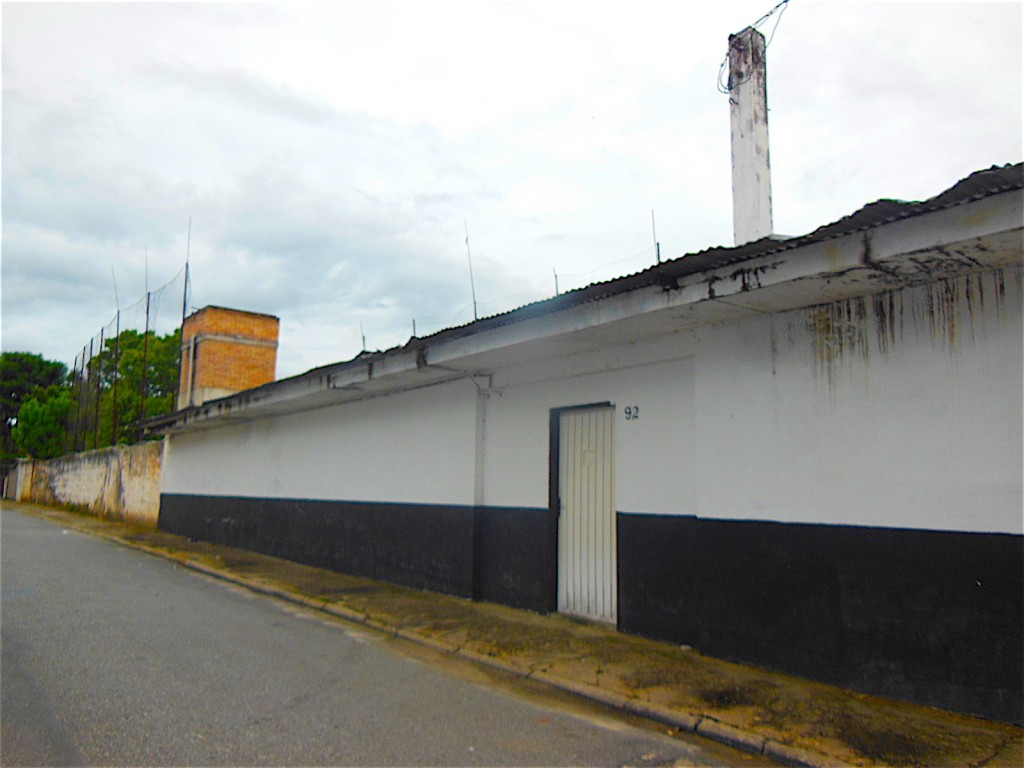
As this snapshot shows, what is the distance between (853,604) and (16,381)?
6023 centimetres

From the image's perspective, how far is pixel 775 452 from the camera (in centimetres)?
605

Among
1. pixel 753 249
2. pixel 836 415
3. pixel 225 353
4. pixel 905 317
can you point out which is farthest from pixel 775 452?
pixel 225 353

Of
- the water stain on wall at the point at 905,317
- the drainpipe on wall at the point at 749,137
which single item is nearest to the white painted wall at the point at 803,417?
the water stain on wall at the point at 905,317

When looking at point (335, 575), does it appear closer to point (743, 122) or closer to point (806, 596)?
point (806, 596)

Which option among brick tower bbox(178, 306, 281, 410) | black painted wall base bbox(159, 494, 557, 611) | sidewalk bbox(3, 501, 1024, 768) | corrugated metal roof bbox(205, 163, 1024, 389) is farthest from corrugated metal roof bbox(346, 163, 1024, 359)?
brick tower bbox(178, 306, 281, 410)

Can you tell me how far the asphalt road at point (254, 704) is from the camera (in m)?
4.26

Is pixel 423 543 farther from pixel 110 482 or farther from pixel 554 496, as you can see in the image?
pixel 110 482

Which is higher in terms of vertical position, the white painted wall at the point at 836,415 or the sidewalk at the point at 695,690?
the white painted wall at the point at 836,415

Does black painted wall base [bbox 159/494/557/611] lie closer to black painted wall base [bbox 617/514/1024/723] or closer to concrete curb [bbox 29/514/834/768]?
concrete curb [bbox 29/514/834/768]

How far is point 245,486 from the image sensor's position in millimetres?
15789

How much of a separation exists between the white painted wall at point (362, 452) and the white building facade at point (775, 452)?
3.7 inches

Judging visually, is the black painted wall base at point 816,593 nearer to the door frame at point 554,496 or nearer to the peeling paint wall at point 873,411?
the door frame at point 554,496

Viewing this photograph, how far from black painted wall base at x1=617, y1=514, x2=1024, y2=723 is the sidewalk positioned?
0.16 metres

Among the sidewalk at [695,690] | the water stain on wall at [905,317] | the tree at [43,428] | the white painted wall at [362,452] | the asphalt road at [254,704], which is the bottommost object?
the asphalt road at [254,704]
